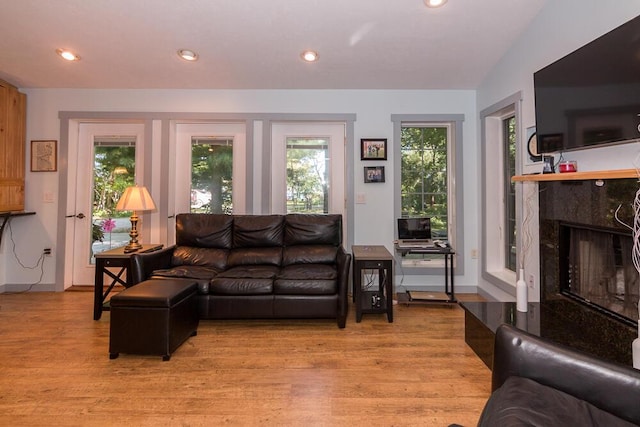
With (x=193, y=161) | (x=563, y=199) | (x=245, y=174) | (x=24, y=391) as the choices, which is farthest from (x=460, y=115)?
(x=24, y=391)

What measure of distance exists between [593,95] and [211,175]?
3.60 metres

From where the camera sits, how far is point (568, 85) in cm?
200

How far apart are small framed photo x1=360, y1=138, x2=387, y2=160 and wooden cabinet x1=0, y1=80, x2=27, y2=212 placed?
3.96 meters

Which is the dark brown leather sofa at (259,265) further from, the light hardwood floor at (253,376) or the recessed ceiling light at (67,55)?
the recessed ceiling light at (67,55)

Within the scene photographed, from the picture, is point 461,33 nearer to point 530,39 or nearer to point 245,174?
point 530,39

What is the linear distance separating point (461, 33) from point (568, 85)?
45.3 inches

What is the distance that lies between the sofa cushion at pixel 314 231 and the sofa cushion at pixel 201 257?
673 mm

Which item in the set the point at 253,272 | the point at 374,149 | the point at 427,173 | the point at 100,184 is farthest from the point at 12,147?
the point at 427,173

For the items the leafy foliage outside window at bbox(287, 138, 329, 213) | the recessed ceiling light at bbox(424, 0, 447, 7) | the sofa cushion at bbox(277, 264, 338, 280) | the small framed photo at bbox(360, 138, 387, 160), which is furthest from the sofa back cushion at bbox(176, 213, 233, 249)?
the recessed ceiling light at bbox(424, 0, 447, 7)

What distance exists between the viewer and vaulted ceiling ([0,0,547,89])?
252 centimetres

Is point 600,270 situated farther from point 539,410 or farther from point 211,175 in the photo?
point 211,175

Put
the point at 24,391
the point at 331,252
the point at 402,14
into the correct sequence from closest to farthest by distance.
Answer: the point at 24,391 < the point at 402,14 < the point at 331,252

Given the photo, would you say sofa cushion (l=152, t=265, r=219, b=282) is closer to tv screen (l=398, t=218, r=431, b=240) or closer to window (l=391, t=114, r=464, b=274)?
tv screen (l=398, t=218, r=431, b=240)

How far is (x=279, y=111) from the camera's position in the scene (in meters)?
3.75
